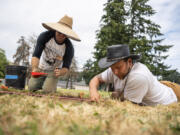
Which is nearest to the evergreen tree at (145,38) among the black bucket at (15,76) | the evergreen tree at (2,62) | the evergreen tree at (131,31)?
the evergreen tree at (131,31)

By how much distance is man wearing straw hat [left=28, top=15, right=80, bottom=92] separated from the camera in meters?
4.07

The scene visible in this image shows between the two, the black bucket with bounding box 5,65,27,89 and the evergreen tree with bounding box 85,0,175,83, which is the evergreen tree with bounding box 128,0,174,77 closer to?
the evergreen tree with bounding box 85,0,175,83

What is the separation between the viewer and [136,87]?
2.72 metres

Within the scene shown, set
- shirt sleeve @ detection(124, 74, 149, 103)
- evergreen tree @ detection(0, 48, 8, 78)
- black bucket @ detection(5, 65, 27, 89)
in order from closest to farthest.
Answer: shirt sleeve @ detection(124, 74, 149, 103) → black bucket @ detection(5, 65, 27, 89) → evergreen tree @ detection(0, 48, 8, 78)

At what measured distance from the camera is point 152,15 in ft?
65.9

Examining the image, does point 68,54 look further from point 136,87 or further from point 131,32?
point 131,32

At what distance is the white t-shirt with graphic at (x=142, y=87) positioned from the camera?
266 centimetres

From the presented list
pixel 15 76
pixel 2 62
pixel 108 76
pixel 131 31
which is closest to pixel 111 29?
pixel 131 31

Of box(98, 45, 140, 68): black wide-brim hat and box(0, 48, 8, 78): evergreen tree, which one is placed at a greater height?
box(0, 48, 8, 78): evergreen tree

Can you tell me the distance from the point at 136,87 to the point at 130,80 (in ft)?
0.49

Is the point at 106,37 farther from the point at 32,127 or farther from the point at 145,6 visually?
the point at 32,127

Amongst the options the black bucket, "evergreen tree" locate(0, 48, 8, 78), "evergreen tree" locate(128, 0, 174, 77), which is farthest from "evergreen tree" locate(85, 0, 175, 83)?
"evergreen tree" locate(0, 48, 8, 78)

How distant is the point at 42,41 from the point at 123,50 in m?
2.26

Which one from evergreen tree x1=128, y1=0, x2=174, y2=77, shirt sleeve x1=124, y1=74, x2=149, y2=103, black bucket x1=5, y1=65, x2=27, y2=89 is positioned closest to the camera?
shirt sleeve x1=124, y1=74, x2=149, y2=103
